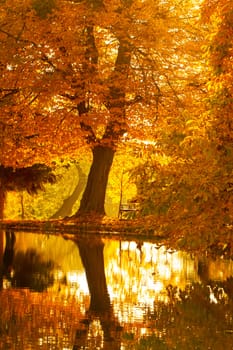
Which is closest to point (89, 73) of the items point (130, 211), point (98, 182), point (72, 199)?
point (98, 182)

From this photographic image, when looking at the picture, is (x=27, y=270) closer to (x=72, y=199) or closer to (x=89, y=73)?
(x=89, y=73)

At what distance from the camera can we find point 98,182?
106 feet

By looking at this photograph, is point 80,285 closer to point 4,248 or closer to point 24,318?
point 24,318

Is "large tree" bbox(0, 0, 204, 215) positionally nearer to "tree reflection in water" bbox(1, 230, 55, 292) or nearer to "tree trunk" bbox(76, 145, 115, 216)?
"tree trunk" bbox(76, 145, 115, 216)

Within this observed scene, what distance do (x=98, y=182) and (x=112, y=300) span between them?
19580mm

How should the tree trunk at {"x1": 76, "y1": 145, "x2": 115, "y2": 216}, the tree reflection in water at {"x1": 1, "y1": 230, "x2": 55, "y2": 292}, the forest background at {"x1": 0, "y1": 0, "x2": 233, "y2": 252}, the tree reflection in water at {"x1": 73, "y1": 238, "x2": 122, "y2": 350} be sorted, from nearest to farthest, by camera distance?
the tree reflection in water at {"x1": 73, "y1": 238, "x2": 122, "y2": 350} → the tree reflection in water at {"x1": 1, "y1": 230, "x2": 55, "y2": 292} → the forest background at {"x1": 0, "y1": 0, "x2": 233, "y2": 252} → the tree trunk at {"x1": 76, "y1": 145, "x2": 115, "y2": 216}

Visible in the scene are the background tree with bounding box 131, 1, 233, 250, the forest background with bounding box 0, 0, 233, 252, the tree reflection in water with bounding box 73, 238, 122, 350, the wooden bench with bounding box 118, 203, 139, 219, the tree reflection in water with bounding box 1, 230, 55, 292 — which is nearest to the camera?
the tree reflection in water with bounding box 73, 238, 122, 350

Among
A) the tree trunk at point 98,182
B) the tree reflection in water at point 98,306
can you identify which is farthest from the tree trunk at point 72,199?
the tree reflection in water at point 98,306

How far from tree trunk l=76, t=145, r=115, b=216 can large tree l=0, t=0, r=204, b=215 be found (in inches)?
2.6

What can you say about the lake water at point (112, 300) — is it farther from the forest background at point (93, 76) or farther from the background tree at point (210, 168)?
the forest background at point (93, 76)

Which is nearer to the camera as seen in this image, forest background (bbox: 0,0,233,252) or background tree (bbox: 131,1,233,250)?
background tree (bbox: 131,1,233,250)

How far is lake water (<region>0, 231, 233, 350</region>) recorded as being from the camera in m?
9.55

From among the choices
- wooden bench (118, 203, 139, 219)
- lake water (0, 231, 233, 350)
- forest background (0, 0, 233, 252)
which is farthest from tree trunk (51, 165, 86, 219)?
lake water (0, 231, 233, 350)

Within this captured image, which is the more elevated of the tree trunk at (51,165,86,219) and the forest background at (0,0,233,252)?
the tree trunk at (51,165,86,219)
